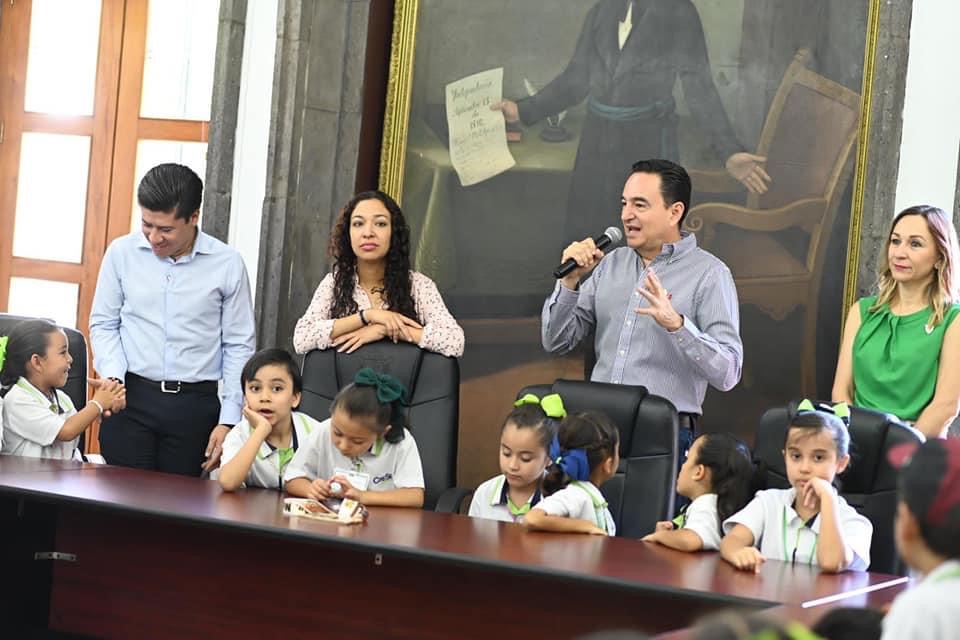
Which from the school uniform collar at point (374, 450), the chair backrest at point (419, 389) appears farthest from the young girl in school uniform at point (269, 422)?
the chair backrest at point (419, 389)

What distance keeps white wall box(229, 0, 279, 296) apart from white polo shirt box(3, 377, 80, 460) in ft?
4.75

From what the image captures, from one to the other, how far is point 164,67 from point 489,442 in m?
2.45

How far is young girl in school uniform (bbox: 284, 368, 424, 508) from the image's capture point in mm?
4145

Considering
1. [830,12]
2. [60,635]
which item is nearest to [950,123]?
[830,12]

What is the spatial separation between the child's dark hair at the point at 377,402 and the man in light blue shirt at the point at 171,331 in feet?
2.77

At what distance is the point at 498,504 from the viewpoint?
4148mm

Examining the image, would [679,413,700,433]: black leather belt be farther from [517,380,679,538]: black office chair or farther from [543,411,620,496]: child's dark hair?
[543,411,620,496]: child's dark hair

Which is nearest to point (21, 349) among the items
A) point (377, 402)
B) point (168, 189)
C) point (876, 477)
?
point (168, 189)

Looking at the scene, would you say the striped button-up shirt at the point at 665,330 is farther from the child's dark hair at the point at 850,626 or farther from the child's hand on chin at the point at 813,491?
the child's dark hair at the point at 850,626

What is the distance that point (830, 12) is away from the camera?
507 centimetres

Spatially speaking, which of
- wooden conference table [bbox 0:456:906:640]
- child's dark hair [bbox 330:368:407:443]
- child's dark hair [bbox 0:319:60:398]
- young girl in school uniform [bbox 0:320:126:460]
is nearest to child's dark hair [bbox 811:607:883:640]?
wooden conference table [bbox 0:456:906:640]

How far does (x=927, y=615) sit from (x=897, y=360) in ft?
8.69

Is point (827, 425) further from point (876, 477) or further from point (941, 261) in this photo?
point (941, 261)

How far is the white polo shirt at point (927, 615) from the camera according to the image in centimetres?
176
